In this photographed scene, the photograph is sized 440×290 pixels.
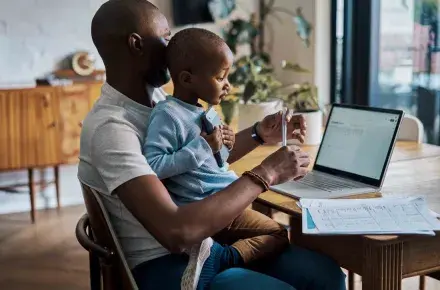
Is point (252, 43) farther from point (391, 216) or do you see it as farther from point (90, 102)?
point (391, 216)

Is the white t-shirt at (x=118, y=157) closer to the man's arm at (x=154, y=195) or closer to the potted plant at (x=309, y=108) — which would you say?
the man's arm at (x=154, y=195)

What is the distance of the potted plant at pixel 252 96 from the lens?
98.9 inches

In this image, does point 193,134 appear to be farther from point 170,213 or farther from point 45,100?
point 45,100

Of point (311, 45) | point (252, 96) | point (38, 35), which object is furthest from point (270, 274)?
point (38, 35)

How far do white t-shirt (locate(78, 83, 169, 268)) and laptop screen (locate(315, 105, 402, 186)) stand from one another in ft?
2.08

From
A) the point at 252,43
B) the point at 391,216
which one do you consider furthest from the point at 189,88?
the point at 252,43

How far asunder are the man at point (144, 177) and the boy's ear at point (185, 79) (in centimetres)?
6

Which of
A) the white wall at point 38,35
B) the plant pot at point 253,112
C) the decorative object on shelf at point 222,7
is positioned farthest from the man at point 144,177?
the decorative object on shelf at point 222,7

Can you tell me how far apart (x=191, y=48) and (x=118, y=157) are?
0.99 feet

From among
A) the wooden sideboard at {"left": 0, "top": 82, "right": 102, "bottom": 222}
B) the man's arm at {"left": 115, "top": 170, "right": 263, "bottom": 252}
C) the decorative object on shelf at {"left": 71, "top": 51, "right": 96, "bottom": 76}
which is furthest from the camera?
the decorative object on shelf at {"left": 71, "top": 51, "right": 96, "bottom": 76}

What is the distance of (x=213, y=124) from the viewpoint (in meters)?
1.51

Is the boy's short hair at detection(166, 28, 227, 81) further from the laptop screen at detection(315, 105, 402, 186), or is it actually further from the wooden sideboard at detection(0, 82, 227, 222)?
the wooden sideboard at detection(0, 82, 227, 222)

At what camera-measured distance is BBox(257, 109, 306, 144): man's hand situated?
70.7 inches

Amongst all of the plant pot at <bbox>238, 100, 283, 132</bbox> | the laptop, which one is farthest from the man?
Answer: the plant pot at <bbox>238, 100, 283, 132</bbox>
